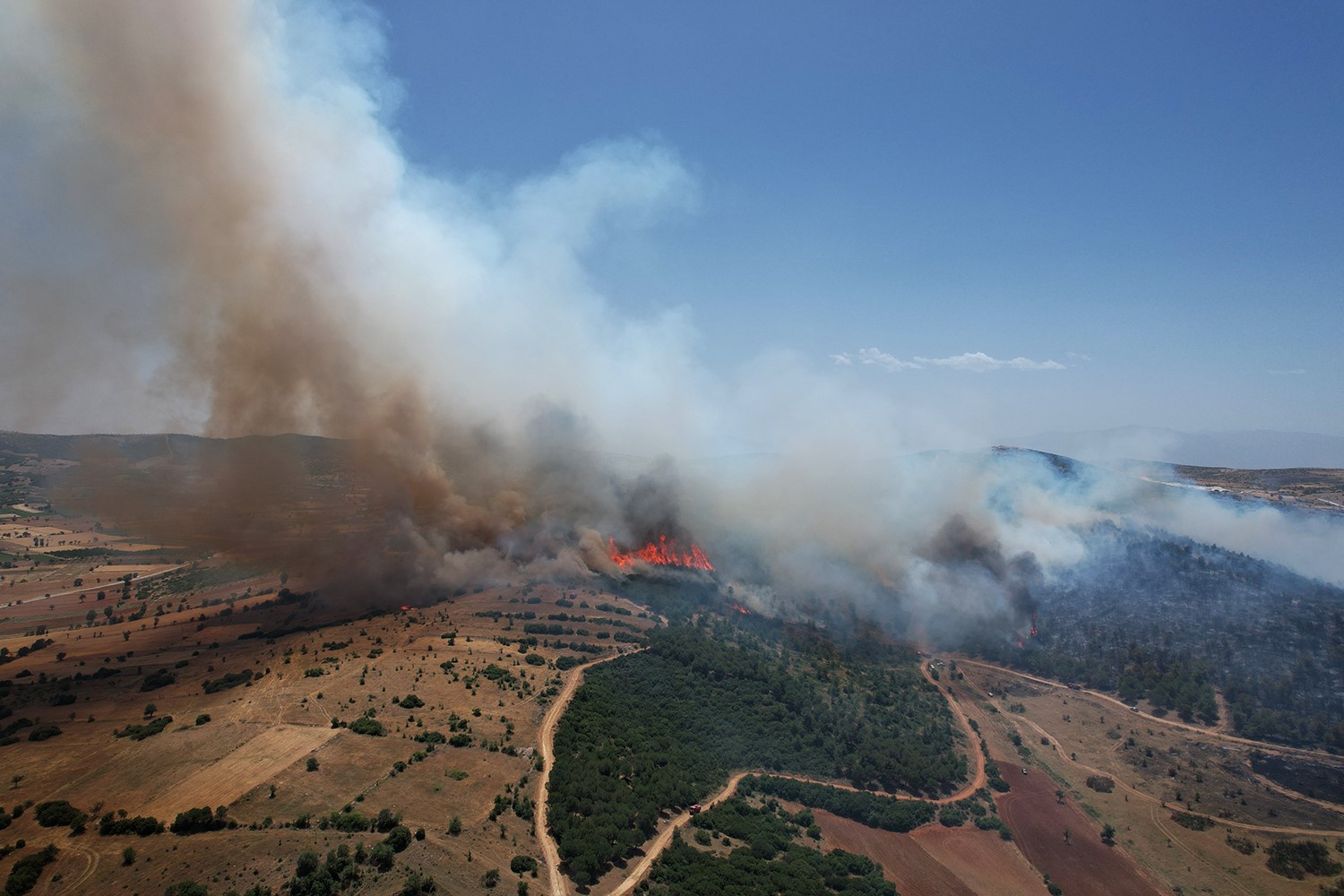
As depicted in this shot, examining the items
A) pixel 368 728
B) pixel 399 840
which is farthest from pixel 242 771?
pixel 399 840

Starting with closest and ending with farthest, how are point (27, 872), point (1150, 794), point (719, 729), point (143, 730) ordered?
point (27, 872) < point (143, 730) < point (1150, 794) < point (719, 729)

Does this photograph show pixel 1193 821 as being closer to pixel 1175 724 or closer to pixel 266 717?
pixel 1175 724

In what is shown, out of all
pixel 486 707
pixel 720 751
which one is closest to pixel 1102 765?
pixel 720 751

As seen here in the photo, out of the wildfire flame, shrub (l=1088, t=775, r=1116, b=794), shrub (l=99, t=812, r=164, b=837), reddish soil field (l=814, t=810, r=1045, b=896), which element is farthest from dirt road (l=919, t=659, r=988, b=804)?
shrub (l=99, t=812, r=164, b=837)

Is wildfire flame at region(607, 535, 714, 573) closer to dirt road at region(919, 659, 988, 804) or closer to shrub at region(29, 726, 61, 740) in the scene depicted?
dirt road at region(919, 659, 988, 804)

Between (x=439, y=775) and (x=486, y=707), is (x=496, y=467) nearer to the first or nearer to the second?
(x=486, y=707)

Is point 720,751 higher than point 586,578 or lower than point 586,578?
lower

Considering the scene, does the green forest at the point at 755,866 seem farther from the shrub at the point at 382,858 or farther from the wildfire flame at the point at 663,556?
the wildfire flame at the point at 663,556

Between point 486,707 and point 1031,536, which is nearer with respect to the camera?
point 486,707
